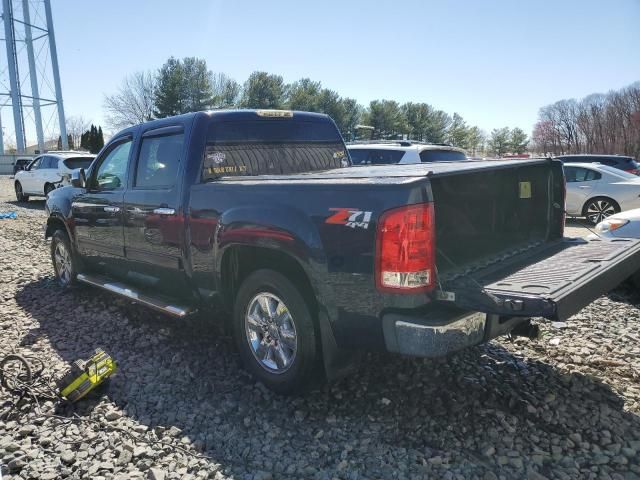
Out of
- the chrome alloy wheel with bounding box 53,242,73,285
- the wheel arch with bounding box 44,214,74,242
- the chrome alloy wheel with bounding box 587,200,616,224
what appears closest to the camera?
the wheel arch with bounding box 44,214,74,242

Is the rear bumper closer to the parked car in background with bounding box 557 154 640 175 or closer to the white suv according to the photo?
the white suv

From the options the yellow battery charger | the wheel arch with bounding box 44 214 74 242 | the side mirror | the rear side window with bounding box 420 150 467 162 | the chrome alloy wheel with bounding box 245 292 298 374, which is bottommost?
the yellow battery charger

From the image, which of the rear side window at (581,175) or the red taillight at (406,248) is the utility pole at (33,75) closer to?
the rear side window at (581,175)

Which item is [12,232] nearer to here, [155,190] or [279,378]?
[155,190]

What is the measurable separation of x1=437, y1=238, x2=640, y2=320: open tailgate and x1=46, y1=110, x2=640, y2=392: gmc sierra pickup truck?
1 cm

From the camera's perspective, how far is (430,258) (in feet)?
8.91

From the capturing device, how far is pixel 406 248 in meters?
2.66

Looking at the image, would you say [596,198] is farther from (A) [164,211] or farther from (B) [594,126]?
(B) [594,126]

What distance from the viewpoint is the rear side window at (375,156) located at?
9258 millimetres

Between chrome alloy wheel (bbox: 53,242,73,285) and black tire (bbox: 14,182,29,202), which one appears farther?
black tire (bbox: 14,182,29,202)

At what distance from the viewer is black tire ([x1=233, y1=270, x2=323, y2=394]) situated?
321 cm

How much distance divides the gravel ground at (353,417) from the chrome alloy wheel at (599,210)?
306 inches

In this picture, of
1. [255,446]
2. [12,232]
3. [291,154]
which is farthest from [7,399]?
[12,232]

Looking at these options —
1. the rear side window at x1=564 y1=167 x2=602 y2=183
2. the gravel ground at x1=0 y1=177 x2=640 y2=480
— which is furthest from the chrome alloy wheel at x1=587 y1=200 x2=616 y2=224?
the gravel ground at x1=0 y1=177 x2=640 y2=480
